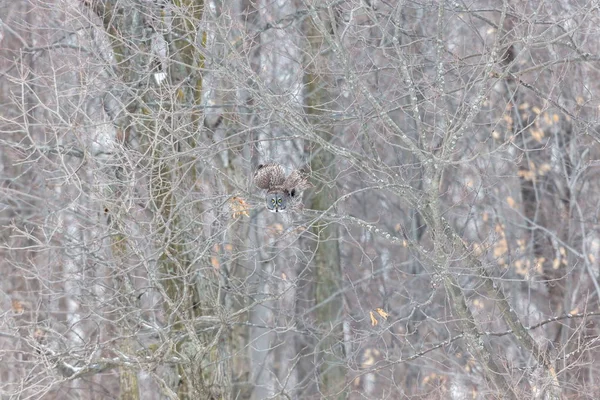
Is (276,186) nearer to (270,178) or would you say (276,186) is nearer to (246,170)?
(270,178)

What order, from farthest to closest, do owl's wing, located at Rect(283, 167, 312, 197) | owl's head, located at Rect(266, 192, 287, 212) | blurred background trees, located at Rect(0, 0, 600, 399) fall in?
owl's wing, located at Rect(283, 167, 312, 197), owl's head, located at Rect(266, 192, 287, 212), blurred background trees, located at Rect(0, 0, 600, 399)

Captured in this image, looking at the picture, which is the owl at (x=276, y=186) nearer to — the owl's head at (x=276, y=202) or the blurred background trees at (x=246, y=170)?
the owl's head at (x=276, y=202)

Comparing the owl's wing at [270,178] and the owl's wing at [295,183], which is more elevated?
the owl's wing at [270,178]

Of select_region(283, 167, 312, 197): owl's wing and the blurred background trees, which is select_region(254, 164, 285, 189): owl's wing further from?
the blurred background trees

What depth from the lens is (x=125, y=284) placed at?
9.91 metres

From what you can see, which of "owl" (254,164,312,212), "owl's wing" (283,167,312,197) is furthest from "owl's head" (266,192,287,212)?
"owl's wing" (283,167,312,197)

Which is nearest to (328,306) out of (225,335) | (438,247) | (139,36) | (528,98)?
(225,335)

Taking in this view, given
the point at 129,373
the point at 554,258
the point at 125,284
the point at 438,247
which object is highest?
the point at 438,247

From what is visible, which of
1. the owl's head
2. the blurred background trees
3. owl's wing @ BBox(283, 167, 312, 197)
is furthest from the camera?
owl's wing @ BBox(283, 167, 312, 197)

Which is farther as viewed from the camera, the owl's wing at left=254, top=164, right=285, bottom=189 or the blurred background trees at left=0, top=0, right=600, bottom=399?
the owl's wing at left=254, top=164, right=285, bottom=189

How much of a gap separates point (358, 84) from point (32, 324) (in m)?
3.49

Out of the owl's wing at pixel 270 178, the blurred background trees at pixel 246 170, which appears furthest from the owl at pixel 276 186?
the blurred background trees at pixel 246 170

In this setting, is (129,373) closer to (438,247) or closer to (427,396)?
(427,396)

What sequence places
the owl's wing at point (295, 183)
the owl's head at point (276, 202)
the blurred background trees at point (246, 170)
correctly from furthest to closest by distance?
the owl's wing at point (295, 183) → the owl's head at point (276, 202) → the blurred background trees at point (246, 170)
